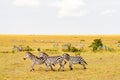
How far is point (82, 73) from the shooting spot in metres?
19.3

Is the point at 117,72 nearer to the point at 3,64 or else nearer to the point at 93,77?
the point at 93,77

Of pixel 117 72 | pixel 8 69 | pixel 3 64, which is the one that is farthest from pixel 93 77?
pixel 3 64

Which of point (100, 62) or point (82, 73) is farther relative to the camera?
point (100, 62)

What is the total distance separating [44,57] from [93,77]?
12.0ft

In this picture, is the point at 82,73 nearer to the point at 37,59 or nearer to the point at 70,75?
the point at 70,75

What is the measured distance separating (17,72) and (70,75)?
3160 millimetres

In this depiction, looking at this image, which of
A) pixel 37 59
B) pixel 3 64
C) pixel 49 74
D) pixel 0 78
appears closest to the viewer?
pixel 0 78

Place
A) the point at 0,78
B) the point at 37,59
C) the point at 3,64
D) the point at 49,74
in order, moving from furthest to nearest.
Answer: the point at 3,64, the point at 37,59, the point at 49,74, the point at 0,78

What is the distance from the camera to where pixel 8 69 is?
2120cm

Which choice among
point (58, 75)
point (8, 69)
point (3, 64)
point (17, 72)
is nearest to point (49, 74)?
point (58, 75)

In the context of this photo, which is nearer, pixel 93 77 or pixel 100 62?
pixel 93 77

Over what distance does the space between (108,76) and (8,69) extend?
6.22 m

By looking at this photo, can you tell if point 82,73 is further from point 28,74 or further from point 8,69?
point 8,69

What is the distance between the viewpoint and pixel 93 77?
17.8 m
